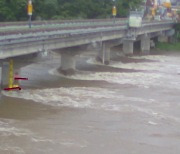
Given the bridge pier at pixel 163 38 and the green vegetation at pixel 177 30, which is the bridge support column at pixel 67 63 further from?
the green vegetation at pixel 177 30

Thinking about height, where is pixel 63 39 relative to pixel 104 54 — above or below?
above

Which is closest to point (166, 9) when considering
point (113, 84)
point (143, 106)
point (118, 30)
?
point (118, 30)

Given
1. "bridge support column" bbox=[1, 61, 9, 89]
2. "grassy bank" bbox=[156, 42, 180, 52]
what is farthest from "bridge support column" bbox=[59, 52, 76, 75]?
"grassy bank" bbox=[156, 42, 180, 52]

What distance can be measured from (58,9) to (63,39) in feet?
105

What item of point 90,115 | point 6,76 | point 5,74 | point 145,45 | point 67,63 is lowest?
point 145,45

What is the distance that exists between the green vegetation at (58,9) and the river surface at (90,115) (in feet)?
70.8

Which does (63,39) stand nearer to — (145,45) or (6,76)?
(6,76)

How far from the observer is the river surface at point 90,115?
19.6m

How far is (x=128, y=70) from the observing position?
48.6 meters

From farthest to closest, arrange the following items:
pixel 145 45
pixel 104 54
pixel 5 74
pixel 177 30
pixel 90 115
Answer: pixel 177 30
pixel 145 45
pixel 104 54
pixel 5 74
pixel 90 115

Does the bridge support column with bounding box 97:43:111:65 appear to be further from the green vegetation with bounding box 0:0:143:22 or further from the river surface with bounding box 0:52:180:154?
the green vegetation with bounding box 0:0:143:22

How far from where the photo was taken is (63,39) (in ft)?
123

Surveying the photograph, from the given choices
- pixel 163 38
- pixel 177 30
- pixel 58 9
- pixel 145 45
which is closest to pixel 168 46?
pixel 163 38

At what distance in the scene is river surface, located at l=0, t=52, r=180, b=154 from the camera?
19.6 meters
